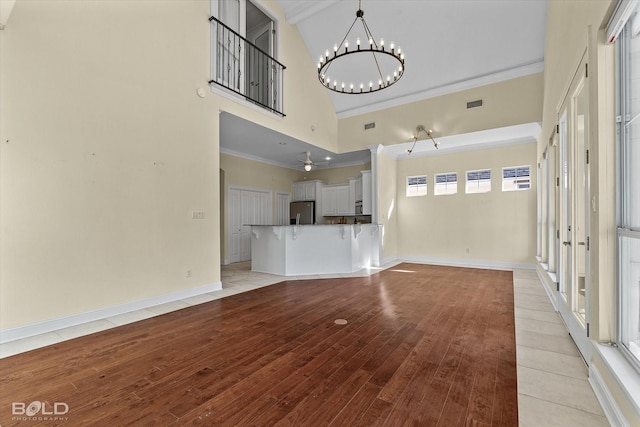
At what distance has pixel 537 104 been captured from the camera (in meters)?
5.30

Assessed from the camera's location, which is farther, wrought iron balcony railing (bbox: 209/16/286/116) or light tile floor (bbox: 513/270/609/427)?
wrought iron balcony railing (bbox: 209/16/286/116)

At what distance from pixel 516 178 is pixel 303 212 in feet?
19.0

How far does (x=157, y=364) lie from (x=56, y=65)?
10.9 feet

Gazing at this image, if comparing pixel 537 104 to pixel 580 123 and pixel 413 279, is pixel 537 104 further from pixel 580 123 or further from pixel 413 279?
pixel 413 279

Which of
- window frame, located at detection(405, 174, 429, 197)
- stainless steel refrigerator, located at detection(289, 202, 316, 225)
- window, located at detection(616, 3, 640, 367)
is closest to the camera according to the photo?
window, located at detection(616, 3, 640, 367)

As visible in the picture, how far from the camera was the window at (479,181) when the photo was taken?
22.4 ft

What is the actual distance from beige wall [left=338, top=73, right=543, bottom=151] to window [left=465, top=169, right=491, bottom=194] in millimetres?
1504

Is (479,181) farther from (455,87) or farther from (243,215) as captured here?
(243,215)

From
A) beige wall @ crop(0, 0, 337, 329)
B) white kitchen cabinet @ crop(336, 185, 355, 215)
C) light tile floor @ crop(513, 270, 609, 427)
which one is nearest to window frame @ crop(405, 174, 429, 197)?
white kitchen cabinet @ crop(336, 185, 355, 215)

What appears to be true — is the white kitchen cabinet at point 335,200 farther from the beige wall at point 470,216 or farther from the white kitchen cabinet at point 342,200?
the beige wall at point 470,216

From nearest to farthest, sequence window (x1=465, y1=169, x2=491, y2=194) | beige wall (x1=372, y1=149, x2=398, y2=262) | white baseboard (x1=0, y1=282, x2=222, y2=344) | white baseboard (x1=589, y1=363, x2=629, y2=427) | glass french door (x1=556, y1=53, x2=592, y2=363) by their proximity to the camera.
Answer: white baseboard (x1=589, y1=363, x2=629, y2=427)
glass french door (x1=556, y1=53, x2=592, y2=363)
white baseboard (x1=0, y1=282, x2=222, y2=344)
window (x1=465, y1=169, x2=491, y2=194)
beige wall (x1=372, y1=149, x2=398, y2=262)

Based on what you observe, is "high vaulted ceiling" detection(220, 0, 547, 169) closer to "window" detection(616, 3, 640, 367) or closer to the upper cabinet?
the upper cabinet

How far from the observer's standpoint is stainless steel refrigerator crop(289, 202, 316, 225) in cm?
902

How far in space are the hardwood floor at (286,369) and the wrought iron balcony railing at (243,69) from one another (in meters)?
3.78
